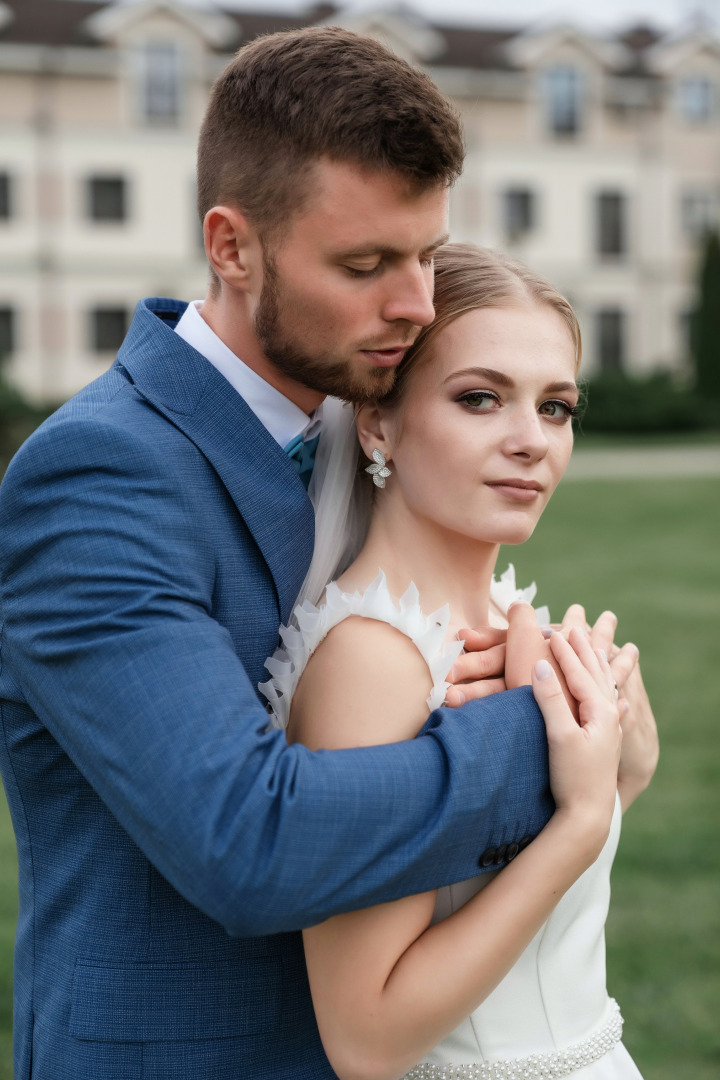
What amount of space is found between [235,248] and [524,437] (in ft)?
2.18

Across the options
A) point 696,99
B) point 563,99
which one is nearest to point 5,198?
point 563,99

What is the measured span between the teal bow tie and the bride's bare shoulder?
0.35 m

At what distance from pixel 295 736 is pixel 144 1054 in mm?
598

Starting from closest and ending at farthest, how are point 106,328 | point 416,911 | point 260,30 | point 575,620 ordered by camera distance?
point 416,911
point 575,620
point 106,328
point 260,30

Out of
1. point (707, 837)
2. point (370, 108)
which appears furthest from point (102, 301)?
point (370, 108)

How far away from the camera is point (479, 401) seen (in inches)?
88.0

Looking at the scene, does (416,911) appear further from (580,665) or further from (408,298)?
(408,298)

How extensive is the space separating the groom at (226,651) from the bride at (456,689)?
9cm

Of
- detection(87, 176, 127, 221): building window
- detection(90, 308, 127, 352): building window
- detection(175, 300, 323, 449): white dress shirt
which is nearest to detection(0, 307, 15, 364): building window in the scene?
detection(90, 308, 127, 352): building window

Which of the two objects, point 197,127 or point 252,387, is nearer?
point 252,387

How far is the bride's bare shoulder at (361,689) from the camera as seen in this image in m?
1.95

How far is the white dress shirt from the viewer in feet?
7.20

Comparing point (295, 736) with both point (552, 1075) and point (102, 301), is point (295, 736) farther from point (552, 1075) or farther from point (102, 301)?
point (102, 301)

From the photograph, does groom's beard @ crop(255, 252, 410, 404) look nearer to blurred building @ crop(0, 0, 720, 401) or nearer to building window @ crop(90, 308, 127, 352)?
blurred building @ crop(0, 0, 720, 401)
